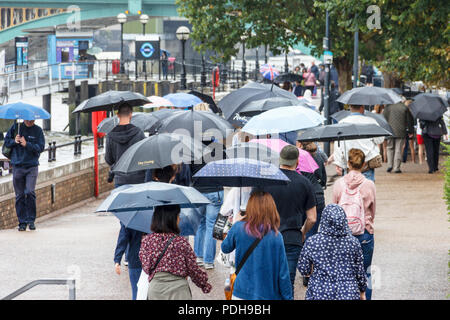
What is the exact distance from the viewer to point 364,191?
8.31 m

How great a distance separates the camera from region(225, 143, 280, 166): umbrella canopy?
8492 millimetres

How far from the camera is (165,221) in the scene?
642 cm

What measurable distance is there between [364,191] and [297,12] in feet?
62.4

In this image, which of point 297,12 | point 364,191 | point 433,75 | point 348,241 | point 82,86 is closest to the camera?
point 348,241

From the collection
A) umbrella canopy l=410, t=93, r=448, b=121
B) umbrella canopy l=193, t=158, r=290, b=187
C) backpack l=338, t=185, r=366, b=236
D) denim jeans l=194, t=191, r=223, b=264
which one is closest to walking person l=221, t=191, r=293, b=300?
umbrella canopy l=193, t=158, r=290, b=187

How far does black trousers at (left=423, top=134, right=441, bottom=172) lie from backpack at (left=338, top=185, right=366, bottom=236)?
11193 mm

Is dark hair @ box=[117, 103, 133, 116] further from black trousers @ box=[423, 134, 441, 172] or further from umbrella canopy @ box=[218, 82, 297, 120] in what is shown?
black trousers @ box=[423, 134, 441, 172]

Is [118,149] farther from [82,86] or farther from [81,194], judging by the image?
[82,86]

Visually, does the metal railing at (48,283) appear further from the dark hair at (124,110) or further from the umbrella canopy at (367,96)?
the umbrella canopy at (367,96)

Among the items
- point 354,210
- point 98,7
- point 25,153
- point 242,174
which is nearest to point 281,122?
point 354,210

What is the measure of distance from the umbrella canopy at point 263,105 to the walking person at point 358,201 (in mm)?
Result: 4151

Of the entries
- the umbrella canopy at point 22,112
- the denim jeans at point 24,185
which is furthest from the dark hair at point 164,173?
the denim jeans at point 24,185

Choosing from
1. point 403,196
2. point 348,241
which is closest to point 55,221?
point 403,196

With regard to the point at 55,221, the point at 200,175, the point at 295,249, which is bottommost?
the point at 55,221
